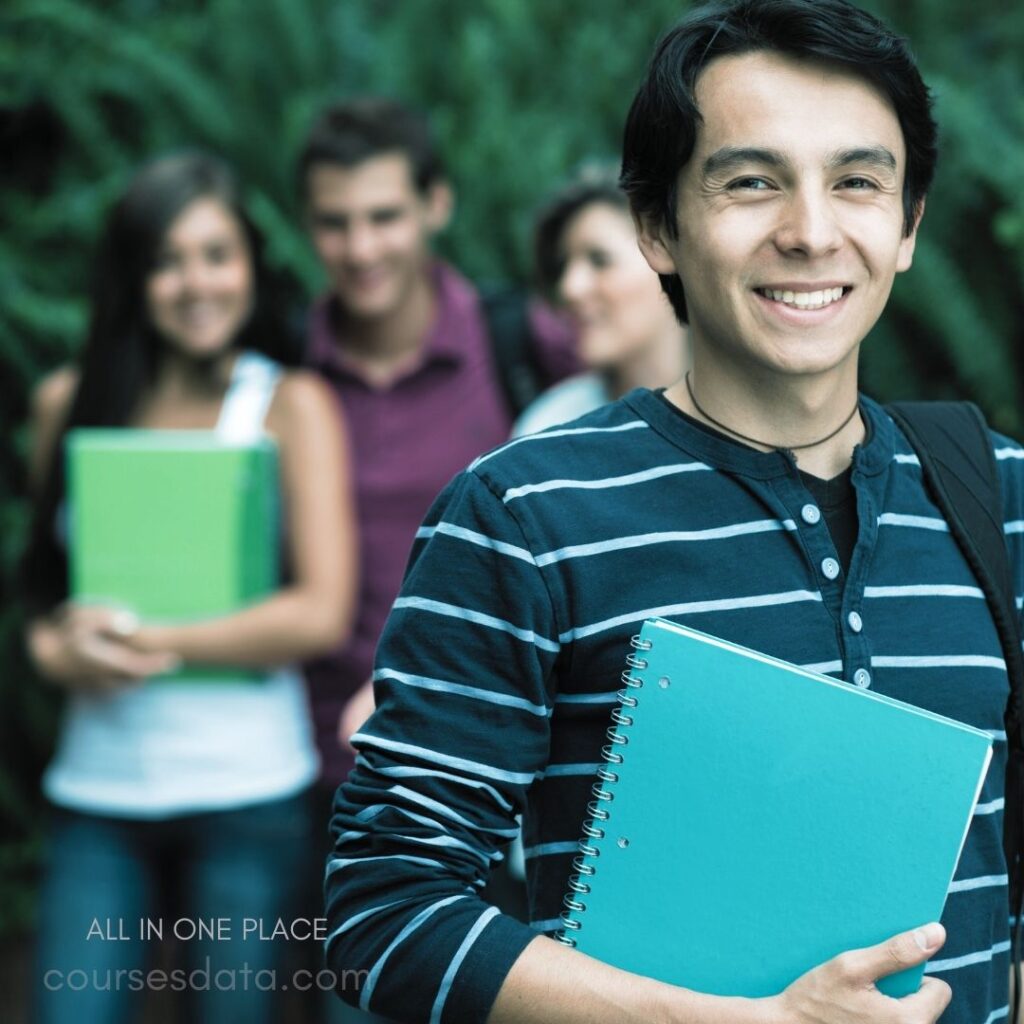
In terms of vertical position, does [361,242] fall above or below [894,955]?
above

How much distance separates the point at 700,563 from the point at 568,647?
5.7 inches

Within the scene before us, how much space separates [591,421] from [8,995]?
324cm

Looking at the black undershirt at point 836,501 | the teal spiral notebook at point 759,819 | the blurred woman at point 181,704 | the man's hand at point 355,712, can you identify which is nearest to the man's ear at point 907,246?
the black undershirt at point 836,501

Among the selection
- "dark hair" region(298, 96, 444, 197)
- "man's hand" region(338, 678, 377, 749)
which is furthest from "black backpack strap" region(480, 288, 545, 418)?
"man's hand" region(338, 678, 377, 749)

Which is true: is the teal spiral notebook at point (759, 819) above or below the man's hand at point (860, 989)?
above

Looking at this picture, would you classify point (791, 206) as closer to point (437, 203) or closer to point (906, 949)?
point (906, 949)

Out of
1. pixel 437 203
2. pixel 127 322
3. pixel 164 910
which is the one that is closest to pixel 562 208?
pixel 437 203

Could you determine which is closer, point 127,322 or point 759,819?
point 759,819

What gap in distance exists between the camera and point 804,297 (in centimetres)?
141

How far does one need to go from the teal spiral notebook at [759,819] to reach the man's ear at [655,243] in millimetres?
430

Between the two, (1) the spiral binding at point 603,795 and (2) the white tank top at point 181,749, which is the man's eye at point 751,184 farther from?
(2) the white tank top at point 181,749

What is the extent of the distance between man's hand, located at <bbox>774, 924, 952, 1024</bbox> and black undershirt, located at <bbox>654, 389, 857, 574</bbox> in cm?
36

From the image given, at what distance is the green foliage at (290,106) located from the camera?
383 centimetres

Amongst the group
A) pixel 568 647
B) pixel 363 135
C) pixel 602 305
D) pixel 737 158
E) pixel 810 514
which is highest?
pixel 363 135
